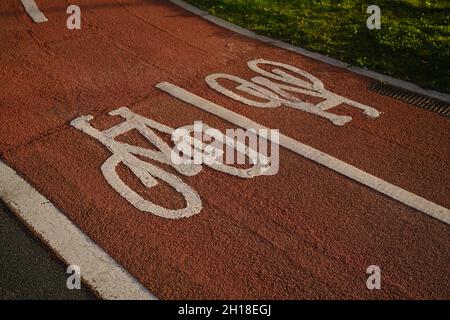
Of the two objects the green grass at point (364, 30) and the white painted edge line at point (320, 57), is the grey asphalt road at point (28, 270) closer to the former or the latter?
the white painted edge line at point (320, 57)

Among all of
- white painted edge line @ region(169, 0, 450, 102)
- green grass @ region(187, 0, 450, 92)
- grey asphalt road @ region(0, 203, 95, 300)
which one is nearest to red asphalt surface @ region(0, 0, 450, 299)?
white painted edge line @ region(169, 0, 450, 102)

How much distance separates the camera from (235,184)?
5.38 m

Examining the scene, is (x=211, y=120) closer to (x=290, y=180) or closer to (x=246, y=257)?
(x=290, y=180)

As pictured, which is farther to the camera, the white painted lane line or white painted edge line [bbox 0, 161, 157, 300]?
the white painted lane line

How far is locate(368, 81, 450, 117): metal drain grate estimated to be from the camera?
6.91 metres

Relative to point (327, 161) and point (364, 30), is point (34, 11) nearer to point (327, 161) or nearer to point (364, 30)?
point (364, 30)

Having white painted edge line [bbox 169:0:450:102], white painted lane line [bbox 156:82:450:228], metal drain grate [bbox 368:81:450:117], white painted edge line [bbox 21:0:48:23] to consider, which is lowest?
white painted lane line [bbox 156:82:450:228]

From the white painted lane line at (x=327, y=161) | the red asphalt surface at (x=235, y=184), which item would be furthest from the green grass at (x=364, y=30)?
the white painted lane line at (x=327, y=161)

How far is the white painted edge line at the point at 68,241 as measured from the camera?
13.7ft

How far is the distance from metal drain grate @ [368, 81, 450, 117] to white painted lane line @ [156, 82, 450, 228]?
2.11 m

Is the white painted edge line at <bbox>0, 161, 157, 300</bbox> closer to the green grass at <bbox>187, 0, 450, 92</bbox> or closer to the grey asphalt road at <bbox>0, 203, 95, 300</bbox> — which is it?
the grey asphalt road at <bbox>0, 203, 95, 300</bbox>

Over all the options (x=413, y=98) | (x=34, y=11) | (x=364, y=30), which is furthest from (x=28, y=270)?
(x=364, y=30)

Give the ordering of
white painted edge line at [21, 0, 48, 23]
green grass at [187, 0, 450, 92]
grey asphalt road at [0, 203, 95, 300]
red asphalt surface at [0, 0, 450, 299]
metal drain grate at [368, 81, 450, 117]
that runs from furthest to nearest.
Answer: white painted edge line at [21, 0, 48, 23] < green grass at [187, 0, 450, 92] < metal drain grate at [368, 81, 450, 117] < red asphalt surface at [0, 0, 450, 299] < grey asphalt road at [0, 203, 95, 300]

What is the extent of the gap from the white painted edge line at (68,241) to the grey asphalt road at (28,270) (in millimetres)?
87
